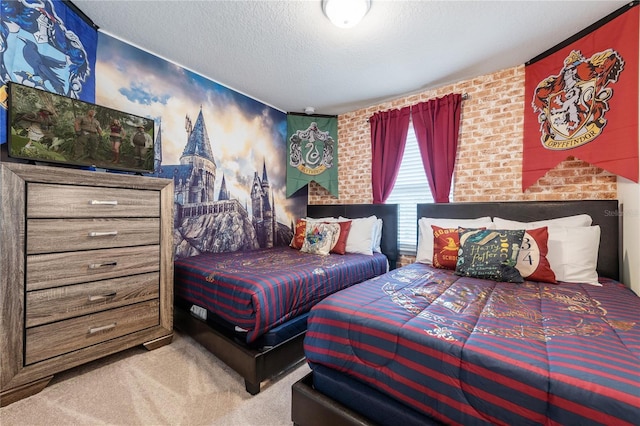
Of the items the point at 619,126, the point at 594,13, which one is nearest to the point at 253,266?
the point at 619,126

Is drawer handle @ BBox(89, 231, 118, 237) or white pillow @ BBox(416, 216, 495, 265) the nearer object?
drawer handle @ BBox(89, 231, 118, 237)

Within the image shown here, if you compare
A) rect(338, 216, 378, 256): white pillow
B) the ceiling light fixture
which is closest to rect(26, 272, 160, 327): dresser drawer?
rect(338, 216, 378, 256): white pillow

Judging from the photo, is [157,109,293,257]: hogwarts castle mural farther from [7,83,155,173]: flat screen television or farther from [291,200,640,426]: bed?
[291,200,640,426]: bed

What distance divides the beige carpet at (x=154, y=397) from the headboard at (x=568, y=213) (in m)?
2.16

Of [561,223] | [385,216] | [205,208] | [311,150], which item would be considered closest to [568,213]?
[561,223]

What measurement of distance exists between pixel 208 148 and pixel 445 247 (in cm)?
272

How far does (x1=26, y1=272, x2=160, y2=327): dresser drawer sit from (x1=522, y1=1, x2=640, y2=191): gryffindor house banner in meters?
3.48

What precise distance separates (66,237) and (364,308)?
6.24ft

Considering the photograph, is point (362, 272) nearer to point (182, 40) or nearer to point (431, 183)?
point (431, 183)

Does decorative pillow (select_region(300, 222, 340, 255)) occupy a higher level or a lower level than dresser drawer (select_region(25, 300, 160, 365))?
higher

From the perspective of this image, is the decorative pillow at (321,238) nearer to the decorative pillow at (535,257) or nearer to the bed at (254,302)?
the bed at (254,302)

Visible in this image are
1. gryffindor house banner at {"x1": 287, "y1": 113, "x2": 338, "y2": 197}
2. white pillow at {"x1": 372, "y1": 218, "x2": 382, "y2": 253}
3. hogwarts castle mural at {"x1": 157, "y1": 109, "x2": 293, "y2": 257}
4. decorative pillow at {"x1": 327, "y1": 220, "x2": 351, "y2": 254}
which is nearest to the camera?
hogwarts castle mural at {"x1": 157, "y1": 109, "x2": 293, "y2": 257}

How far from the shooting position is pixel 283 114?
12.8 feet

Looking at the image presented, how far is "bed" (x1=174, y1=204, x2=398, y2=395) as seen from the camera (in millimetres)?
1643
